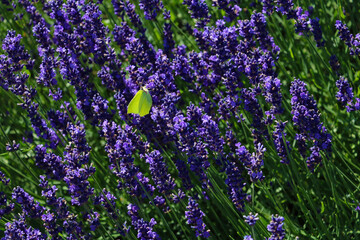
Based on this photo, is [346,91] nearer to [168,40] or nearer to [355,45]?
[355,45]

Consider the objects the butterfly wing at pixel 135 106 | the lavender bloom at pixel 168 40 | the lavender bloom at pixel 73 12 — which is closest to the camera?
the butterfly wing at pixel 135 106

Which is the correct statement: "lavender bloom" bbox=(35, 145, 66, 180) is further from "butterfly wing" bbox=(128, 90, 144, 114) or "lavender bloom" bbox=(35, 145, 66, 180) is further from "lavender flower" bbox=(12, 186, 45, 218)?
"butterfly wing" bbox=(128, 90, 144, 114)

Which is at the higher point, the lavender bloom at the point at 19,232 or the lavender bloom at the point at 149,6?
the lavender bloom at the point at 149,6

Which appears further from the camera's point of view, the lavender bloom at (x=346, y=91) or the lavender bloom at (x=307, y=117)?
the lavender bloom at (x=346, y=91)

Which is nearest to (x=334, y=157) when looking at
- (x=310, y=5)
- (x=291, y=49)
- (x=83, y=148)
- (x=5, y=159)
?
(x=291, y=49)

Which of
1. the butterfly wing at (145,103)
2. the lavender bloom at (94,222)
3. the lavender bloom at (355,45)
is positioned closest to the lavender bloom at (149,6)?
the butterfly wing at (145,103)

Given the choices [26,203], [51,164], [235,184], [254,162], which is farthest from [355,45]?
[26,203]

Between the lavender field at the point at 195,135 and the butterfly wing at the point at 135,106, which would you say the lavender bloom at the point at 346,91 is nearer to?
the lavender field at the point at 195,135
